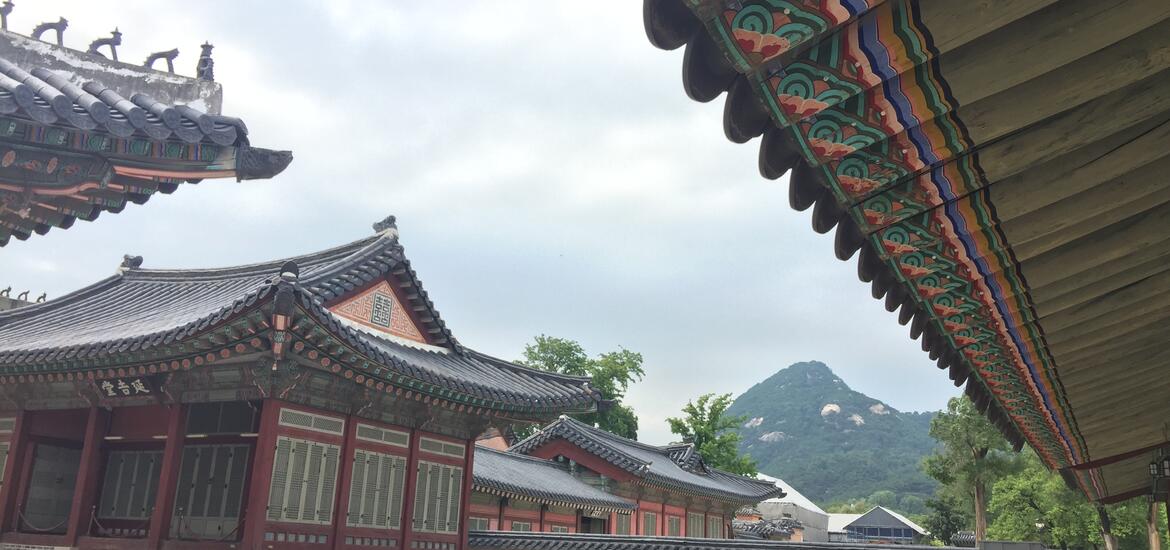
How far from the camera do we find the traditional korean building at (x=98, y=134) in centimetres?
533

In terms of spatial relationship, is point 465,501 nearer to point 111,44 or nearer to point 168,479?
point 168,479

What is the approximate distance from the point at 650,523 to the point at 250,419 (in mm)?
20774

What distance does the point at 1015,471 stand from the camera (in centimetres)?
4400

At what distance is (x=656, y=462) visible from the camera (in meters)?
38.3

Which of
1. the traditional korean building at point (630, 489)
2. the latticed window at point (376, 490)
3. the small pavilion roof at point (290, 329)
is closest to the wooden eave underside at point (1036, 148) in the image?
the small pavilion roof at point (290, 329)

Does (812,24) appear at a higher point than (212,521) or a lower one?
higher

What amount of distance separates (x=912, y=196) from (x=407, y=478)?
12.0 meters

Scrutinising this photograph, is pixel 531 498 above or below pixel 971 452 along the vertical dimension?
below

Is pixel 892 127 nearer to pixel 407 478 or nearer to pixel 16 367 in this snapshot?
pixel 407 478

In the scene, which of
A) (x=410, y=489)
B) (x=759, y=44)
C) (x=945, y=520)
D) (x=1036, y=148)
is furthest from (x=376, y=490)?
(x=945, y=520)

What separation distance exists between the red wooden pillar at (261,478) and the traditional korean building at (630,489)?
1538 centimetres

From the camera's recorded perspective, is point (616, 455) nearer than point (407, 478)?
No

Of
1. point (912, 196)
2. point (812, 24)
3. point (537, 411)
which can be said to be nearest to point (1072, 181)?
point (912, 196)


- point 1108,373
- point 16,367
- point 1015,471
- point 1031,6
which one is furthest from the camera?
point 1015,471
